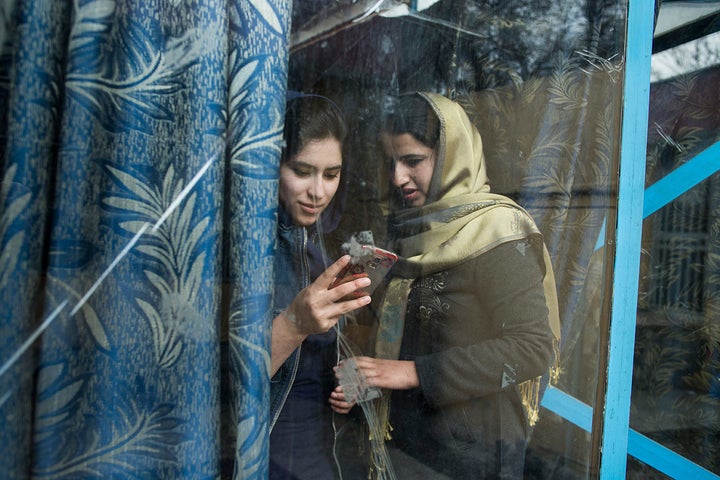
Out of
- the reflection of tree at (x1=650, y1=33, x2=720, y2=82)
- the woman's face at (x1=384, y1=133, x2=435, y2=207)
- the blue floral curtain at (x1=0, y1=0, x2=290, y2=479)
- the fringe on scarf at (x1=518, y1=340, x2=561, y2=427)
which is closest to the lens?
the blue floral curtain at (x1=0, y1=0, x2=290, y2=479)

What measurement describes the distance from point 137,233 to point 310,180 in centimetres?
27

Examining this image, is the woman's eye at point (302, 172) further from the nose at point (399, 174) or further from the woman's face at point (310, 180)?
the nose at point (399, 174)

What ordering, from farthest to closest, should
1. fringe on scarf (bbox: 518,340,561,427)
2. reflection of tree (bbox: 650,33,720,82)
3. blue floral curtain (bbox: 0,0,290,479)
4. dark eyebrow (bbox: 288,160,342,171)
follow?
reflection of tree (bbox: 650,33,720,82) < fringe on scarf (bbox: 518,340,561,427) < dark eyebrow (bbox: 288,160,342,171) < blue floral curtain (bbox: 0,0,290,479)

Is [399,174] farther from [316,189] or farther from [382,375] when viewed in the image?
[382,375]

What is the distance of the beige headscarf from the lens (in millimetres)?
959

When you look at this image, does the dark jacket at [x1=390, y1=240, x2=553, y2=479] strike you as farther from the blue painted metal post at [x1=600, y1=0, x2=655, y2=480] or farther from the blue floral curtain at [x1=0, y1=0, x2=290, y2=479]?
the blue floral curtain at [x1=0, y1=0, x2=290, y2=479]

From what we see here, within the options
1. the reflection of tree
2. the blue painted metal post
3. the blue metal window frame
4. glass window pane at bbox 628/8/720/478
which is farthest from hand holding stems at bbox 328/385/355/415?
the reflection of tree

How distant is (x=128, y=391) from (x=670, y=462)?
4.54ft

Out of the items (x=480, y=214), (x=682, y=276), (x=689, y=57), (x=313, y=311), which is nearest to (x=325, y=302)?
(x=313, y=311)

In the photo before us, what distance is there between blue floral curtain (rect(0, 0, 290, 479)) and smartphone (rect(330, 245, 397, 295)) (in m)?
0.16

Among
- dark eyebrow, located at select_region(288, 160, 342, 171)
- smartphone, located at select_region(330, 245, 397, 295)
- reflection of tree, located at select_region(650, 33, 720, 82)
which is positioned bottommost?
smartphone, located at select_region(330, 245, 397, 295)

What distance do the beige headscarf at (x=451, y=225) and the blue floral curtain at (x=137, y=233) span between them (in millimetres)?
263

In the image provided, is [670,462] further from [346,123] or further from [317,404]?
[346,123]

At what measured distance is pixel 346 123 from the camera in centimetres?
89
